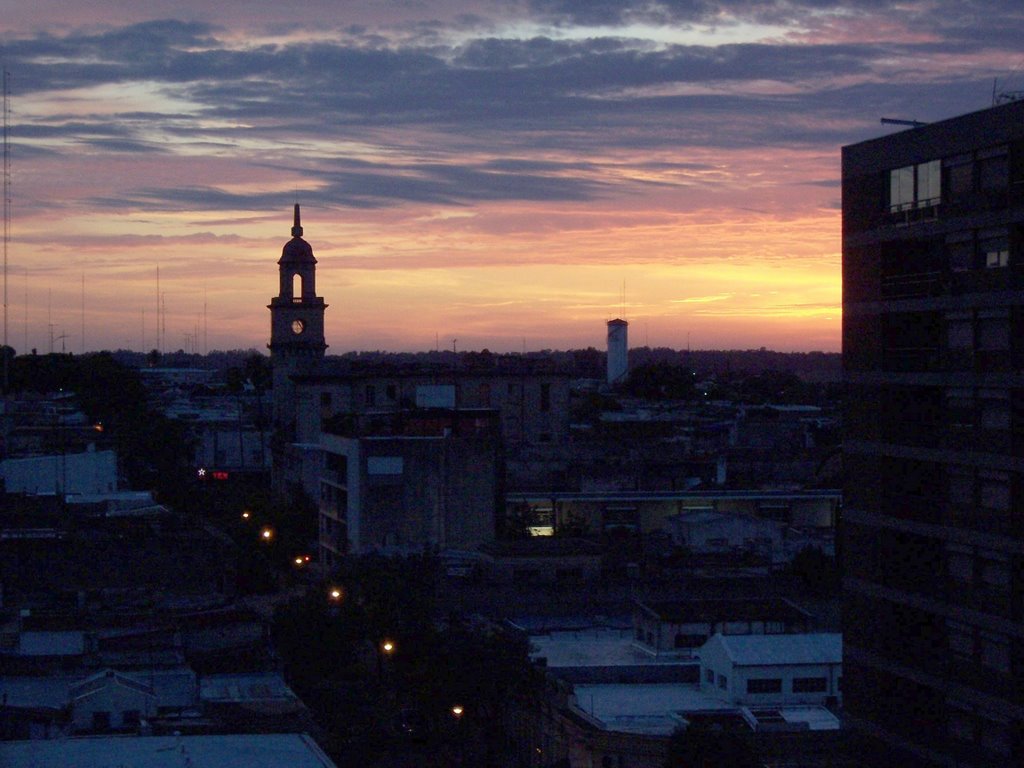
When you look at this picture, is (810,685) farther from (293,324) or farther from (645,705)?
(293,324)

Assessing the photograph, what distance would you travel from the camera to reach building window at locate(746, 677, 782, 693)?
2175 centimetres

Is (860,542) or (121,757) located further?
(121,757)

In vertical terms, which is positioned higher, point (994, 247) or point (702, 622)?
point (994, 247)

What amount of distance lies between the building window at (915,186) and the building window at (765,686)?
1148 centimetres

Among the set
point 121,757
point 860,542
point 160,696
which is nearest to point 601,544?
point 160,696

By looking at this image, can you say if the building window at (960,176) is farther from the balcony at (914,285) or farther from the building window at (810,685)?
the building window at (810,685)

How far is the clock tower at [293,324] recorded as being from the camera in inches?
2301

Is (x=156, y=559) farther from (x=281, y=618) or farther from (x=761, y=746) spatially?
(x=761, y=746)

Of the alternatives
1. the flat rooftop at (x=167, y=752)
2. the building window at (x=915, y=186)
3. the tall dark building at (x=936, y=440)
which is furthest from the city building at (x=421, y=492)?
the building window at (x=915, y=186)

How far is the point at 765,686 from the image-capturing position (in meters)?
22.0

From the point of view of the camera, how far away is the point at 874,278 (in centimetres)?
1152

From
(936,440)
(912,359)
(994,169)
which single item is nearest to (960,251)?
(994,169)

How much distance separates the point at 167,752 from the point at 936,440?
9283mm

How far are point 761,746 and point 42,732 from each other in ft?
26.6
